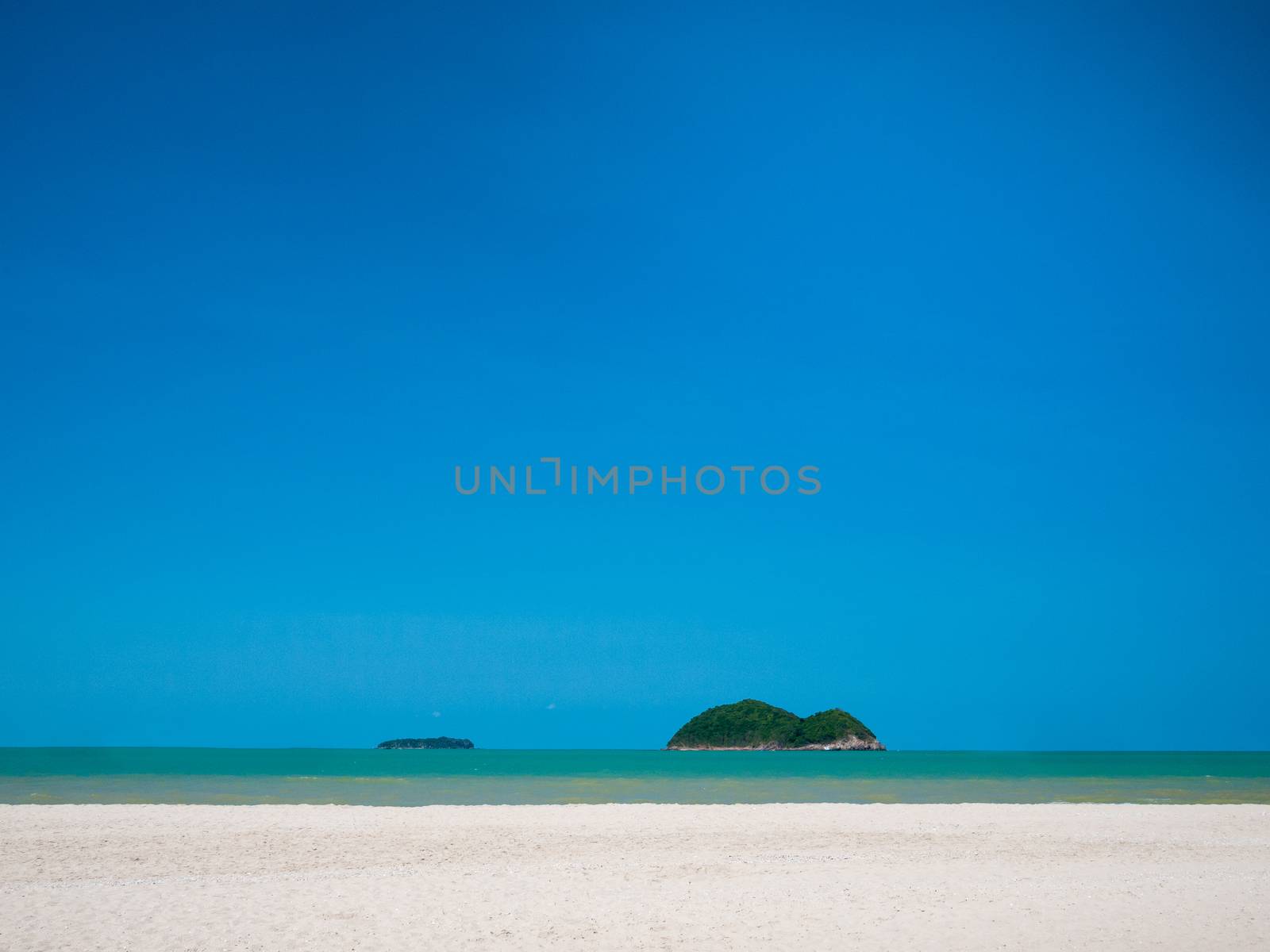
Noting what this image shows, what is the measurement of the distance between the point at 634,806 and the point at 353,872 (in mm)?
→ 13696

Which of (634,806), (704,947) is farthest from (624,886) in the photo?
(634,806)

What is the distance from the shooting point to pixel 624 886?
14023mm

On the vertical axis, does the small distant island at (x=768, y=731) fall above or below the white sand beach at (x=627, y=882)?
above

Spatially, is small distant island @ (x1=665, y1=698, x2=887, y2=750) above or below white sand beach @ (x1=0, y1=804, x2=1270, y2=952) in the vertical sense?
above

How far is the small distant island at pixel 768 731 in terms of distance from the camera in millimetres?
148875

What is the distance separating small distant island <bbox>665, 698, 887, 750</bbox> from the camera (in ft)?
488

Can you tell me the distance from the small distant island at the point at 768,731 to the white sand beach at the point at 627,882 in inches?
5067

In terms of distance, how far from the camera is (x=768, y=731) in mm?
155500

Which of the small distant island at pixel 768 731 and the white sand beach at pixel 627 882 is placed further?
the small distant island at pixel 768 731

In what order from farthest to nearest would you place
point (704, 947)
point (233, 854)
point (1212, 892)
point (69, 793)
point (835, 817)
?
point (69, 793), point (835, 817), point (233, 854), point (1212, 892), point (704, 947)

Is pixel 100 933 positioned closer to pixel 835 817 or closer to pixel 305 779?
pixel 835 817

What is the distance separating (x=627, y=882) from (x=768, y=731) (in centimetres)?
14618

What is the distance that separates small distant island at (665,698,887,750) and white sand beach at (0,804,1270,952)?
129 metres

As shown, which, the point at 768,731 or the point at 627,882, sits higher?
the point at 768,731
